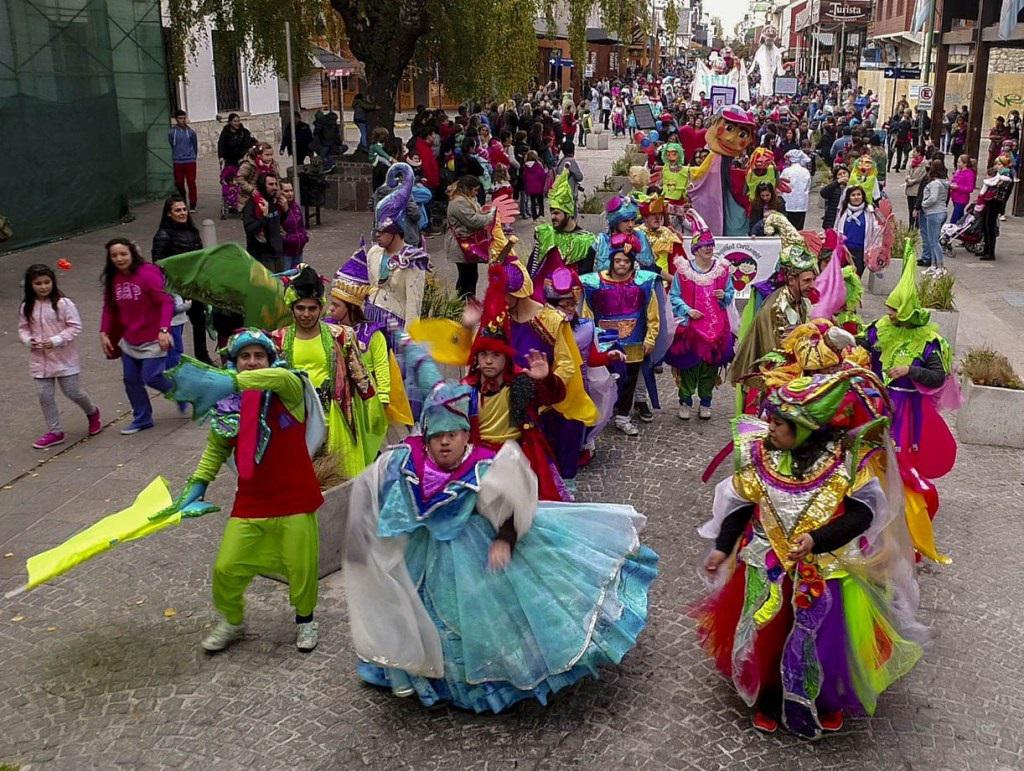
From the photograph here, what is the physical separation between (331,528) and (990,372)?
18.9 feet

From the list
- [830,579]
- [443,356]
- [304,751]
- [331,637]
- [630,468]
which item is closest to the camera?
[830,579]

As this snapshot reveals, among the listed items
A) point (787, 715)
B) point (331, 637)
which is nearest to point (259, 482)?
point (331, 637)

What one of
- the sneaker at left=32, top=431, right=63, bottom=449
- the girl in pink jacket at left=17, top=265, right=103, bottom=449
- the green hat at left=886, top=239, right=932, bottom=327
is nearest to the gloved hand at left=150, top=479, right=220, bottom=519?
the girl in pink jacket at left=17, top=265, right=103, bottom=449

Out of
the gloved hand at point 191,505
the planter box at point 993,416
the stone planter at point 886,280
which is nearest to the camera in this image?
the gloved hand at point 191,505

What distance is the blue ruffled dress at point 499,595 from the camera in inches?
178

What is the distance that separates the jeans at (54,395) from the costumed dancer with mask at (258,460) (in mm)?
3669

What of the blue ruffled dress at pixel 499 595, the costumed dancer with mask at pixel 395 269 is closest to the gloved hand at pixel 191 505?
the blue ruffled dress at pixel 499 595

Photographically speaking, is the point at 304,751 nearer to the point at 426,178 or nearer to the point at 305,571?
the point at 305,571

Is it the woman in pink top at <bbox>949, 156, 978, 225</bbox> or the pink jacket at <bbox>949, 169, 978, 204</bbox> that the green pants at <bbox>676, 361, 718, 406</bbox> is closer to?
the woman in pink top at <bbox>949, 156, 978, 225</bbox>

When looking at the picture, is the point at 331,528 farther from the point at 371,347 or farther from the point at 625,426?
the point at 625,426

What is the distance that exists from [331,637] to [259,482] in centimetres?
102

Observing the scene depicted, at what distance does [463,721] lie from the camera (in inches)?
190

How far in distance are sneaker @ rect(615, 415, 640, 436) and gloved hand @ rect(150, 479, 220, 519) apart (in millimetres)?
4466

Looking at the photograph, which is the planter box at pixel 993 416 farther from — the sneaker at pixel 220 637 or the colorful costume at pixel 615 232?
the sneaker at pixel 220 637
